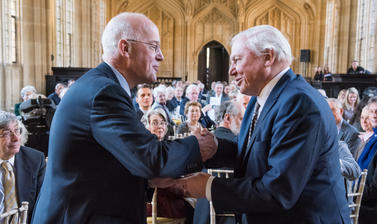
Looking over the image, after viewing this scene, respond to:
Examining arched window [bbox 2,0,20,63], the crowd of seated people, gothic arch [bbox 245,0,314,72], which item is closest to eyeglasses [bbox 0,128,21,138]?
the crowd of seated people

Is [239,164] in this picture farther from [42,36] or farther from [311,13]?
[311,13]

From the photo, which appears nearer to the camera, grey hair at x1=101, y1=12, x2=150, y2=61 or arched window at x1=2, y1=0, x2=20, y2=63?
grey hair at x1=101, y1=12, x2=150, y2=61

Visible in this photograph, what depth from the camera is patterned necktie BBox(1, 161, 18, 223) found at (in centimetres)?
278

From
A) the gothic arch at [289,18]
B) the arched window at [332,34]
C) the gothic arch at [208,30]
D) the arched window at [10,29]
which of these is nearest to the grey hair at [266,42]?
the arched window at [10,29]

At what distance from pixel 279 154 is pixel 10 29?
387 inches

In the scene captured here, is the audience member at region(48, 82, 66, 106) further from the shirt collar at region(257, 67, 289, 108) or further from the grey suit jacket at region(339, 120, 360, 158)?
the shirt collar at region(257, 67, 289, 108)

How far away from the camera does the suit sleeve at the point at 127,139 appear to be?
1.41m

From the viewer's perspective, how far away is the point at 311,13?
2191 cm

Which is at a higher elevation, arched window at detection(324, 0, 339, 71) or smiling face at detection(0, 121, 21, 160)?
arched window at detection(324, 0, 339, 71)

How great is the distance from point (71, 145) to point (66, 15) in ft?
46.0

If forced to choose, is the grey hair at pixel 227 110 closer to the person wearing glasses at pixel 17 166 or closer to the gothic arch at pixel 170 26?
the person wearing glasses at pixel 17 166

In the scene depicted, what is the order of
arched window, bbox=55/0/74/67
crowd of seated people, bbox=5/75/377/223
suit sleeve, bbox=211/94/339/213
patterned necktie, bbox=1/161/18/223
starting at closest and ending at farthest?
suit sleeve, bbox=211/94/339/213 < patterned necktie, bbox=1/161/18/223 < crowd of seated people, bbox=5/75/377/223 < arched window, bbox=55/0/74/67

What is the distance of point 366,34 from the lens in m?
13.1

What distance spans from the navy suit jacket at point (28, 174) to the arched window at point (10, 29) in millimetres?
7289
